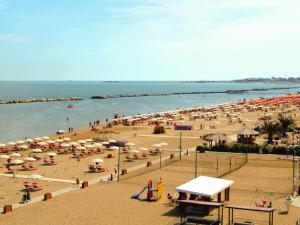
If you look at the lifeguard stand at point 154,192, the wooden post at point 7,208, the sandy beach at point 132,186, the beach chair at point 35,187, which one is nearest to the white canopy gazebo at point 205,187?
the sandy beach at point 132,186

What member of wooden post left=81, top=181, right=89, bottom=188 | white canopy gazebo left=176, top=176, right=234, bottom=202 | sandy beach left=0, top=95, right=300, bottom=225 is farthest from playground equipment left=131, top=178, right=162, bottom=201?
wooden post left=81, top=181, right=89, bottom=188

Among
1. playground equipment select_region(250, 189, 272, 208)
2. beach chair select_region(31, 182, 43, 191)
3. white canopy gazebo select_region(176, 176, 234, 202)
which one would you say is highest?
white canopy gazebo select_region(176, 176, 234, 202)

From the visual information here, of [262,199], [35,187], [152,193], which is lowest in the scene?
[35,187]

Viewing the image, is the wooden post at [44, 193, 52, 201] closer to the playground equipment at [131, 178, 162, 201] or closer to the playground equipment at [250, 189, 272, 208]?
the playground equipment at [131, 178, 162, 201]

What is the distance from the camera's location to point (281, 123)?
48.2 meters

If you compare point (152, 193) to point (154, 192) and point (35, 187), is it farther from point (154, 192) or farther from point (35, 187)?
point (35, 187)

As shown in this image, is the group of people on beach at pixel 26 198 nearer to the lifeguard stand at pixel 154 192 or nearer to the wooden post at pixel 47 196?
the wooden post at pixel 47 196

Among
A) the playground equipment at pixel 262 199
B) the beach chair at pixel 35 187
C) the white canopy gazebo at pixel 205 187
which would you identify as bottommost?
the beach chair at pixel 35 187

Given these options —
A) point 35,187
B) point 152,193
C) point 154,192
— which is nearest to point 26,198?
point 35,187

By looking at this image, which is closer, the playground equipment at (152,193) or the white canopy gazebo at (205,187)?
the white canopy gazebo at (205,187)

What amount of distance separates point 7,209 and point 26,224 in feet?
8.50

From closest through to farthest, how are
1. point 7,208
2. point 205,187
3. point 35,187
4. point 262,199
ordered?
point 205,187 → point 7,208 → point 262,199 → point 35,187

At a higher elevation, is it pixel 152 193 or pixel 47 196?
pixel 152 193

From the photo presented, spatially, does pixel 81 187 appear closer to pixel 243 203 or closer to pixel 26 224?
pixel 26 224
